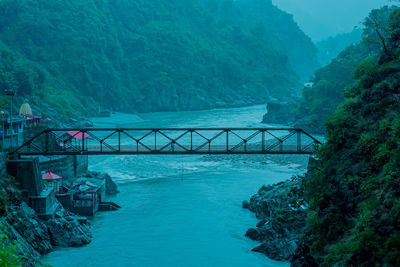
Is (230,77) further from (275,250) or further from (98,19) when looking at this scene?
(275,250)

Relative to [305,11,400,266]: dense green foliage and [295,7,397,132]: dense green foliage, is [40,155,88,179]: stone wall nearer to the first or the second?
[305,11,400,266]: dense green foliage

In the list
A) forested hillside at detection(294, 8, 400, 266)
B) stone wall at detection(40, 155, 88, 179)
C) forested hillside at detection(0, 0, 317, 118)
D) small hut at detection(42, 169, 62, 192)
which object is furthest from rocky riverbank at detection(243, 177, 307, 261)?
forested hillside at detection(0, 0, 317, 118)

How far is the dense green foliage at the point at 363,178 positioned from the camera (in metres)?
14.7

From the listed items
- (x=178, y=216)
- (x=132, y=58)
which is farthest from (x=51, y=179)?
(x=132, y=58)

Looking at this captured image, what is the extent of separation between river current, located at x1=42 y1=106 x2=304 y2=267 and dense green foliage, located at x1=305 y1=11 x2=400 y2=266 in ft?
30.7

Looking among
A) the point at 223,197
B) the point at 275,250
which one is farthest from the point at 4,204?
the point at 223,197

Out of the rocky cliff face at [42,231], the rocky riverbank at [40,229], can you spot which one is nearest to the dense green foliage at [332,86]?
the rocky riverbank at [40,229]

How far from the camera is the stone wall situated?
43425 millimetres

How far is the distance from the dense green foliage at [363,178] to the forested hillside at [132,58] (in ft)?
241

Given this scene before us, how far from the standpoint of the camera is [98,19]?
148 meters

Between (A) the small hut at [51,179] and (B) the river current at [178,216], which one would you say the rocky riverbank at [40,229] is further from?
(A) the small hut at [51,179]

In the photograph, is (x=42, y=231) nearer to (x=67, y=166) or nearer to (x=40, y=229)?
(x=40, y=229)

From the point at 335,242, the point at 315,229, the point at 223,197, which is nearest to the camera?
the point at 335,242

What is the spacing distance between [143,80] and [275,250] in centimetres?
12245
